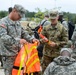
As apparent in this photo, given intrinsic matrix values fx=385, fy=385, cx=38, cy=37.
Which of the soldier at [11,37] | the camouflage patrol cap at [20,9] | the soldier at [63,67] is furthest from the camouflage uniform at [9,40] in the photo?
the soldier at [63,67]

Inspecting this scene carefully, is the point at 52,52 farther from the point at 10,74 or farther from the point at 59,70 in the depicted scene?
the point at 59,70

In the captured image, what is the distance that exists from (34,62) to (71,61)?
4.86 feet

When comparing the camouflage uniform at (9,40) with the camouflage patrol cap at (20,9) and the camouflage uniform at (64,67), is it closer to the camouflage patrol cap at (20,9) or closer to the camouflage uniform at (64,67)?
the camouflage patrol cap at (20,9)

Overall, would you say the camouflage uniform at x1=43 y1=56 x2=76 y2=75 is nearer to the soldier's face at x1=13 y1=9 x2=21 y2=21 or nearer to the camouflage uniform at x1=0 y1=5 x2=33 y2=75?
the camouflage uniform at x1=0 y1=5 x2=33 y2=75

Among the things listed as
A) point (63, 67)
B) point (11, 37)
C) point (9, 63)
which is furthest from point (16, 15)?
point (63, 67)

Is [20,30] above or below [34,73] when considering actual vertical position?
above

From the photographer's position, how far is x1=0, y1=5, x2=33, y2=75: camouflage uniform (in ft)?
21.9

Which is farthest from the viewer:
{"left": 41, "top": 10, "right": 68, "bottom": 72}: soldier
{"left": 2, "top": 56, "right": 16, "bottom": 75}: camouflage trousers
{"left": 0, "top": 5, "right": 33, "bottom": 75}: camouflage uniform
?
{"left": 41, "top": 10, "right": 68, "bottom": 72}: soldier

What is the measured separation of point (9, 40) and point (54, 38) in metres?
1.46

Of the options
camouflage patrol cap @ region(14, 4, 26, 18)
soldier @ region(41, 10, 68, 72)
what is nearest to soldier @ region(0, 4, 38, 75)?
camouflage patrol cap @ region(14, 4, 26, 18)

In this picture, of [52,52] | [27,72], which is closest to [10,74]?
[27,72]

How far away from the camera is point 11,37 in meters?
6.70

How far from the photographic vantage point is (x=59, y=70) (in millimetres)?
5809

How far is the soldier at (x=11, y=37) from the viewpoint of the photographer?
6699 millimetres
